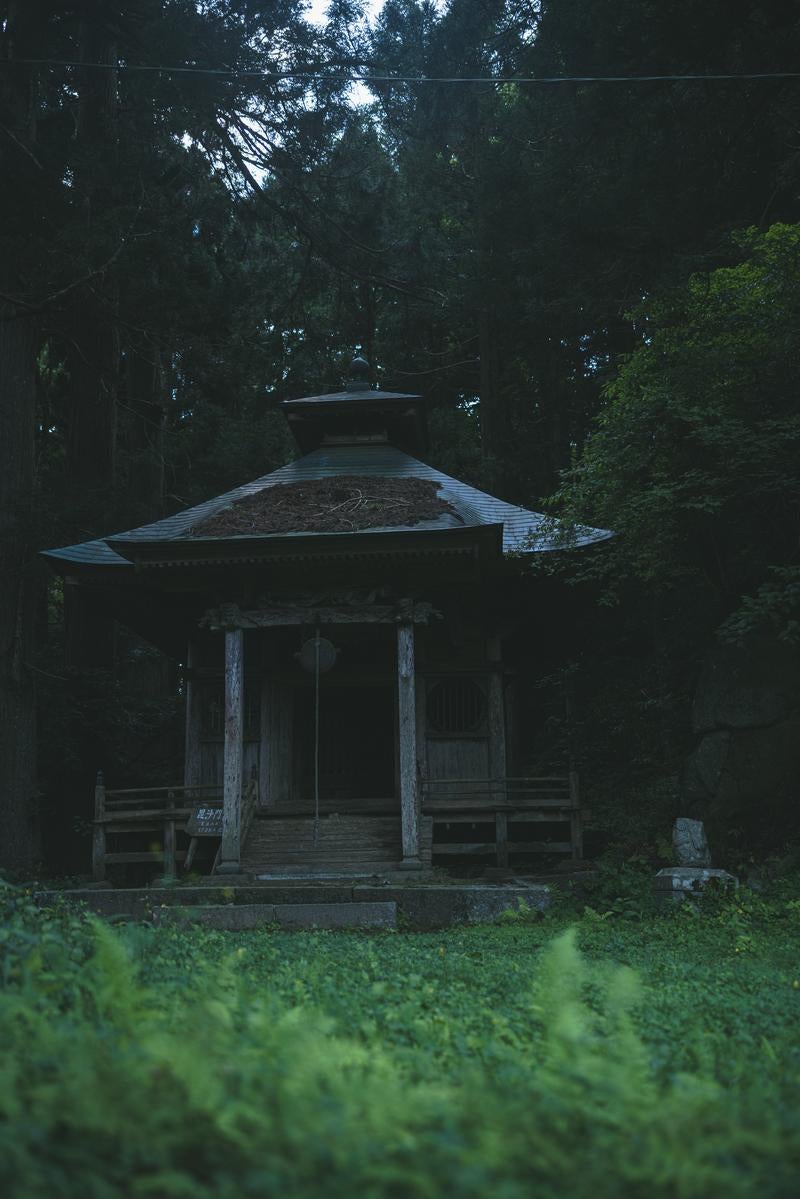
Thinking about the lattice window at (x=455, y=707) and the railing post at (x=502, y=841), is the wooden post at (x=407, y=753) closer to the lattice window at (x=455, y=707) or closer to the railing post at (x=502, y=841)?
the railing post at (x=502, y=841)

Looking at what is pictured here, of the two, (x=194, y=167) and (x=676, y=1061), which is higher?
(x=194, y=167)

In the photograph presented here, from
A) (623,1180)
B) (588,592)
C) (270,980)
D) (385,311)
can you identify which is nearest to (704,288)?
(588,592)

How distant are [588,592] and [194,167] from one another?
13.0 m

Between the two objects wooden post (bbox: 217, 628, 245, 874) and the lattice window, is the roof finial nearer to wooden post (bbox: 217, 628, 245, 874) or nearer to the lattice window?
the lattice window

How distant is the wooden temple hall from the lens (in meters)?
14.4

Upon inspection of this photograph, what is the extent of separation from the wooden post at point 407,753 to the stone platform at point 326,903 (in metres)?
1.13

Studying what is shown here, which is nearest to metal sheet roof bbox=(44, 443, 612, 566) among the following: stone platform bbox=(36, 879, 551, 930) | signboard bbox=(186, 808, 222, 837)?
signboard bbox=(186, 808, 222, 837)

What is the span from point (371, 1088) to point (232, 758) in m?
11.5

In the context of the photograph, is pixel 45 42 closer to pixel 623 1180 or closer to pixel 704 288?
pixel 704 288

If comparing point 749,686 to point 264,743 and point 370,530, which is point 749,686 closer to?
point 370,530

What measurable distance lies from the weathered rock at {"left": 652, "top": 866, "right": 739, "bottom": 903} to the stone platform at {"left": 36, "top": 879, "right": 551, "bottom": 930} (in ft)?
4.32

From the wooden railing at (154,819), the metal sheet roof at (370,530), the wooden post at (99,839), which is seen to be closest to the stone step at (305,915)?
the wooden railing at (154,819)

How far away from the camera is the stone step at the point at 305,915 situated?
11.5 meters

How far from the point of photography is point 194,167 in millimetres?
22375
